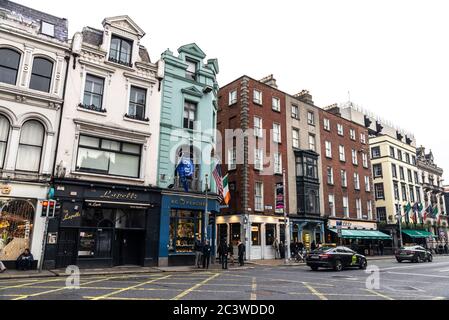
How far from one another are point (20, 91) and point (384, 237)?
4219 centimetres

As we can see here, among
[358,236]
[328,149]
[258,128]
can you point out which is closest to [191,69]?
[258,128]

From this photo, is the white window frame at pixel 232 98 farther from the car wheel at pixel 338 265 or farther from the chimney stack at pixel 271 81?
the car wheel at pixel 338 265

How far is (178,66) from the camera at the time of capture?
24703 millimetres

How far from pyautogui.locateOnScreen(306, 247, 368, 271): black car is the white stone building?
51.6 ft

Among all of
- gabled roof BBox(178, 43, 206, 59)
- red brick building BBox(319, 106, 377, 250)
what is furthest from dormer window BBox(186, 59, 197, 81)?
red brick building BBox(319, 106, 377, 250)

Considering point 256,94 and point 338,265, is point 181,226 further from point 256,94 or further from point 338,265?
point 256,94

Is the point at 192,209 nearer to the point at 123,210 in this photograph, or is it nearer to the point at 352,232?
the point at 123,210

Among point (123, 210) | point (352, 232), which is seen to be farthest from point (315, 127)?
point (123, 210)

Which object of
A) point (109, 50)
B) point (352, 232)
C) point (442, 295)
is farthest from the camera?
point (352, 232)

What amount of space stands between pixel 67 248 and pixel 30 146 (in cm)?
606

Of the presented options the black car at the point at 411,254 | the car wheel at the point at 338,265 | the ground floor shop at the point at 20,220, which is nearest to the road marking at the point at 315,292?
the car wheel at the point at 338,265

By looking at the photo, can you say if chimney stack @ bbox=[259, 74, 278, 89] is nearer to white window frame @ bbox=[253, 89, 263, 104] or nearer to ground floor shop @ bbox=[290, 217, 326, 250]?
white window frame @ bbox=[253, 89, 263, 104]

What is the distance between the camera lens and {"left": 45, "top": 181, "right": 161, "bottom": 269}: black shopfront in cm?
1806

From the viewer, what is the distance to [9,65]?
60.4 ft
